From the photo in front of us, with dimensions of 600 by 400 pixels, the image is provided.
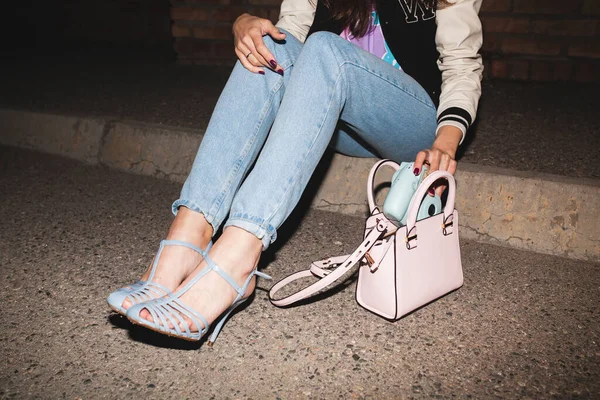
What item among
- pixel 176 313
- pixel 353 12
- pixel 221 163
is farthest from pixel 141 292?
pixel 353 12

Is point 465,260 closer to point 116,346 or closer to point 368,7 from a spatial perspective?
point 368,7

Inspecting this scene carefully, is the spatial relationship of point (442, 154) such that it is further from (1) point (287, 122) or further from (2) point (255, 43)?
(2) point (255, 43)

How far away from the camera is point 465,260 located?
6.95 ft

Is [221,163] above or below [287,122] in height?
below

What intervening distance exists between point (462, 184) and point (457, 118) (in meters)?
0.62

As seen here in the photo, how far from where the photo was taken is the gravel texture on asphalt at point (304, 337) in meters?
1.45

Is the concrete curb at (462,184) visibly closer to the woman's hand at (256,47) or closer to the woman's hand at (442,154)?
the woman's hand at (442,154)

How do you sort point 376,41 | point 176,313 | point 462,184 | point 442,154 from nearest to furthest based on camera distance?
point 176,313 < point 442,154 < point 376,41 < point 462,184

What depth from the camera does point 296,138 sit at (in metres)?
1.61

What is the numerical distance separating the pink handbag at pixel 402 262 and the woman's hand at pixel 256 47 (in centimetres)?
49

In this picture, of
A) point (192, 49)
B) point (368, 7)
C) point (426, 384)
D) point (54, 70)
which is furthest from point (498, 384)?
point (54, 70)

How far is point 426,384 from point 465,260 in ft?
2.52

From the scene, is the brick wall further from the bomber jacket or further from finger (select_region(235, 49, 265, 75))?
finger (select_region(235, 49, 265, 75))

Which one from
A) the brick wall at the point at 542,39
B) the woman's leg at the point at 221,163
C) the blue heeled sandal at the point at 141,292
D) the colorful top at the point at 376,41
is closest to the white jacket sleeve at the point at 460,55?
the colorful top at the point at 376,41
